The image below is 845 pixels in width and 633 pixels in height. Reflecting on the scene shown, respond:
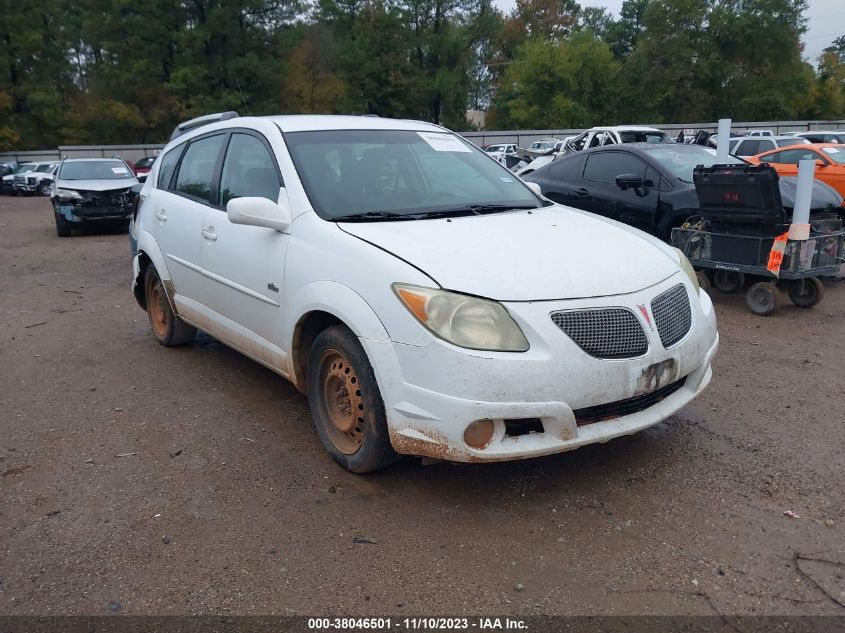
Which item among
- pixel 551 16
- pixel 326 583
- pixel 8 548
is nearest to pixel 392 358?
pixel 326 583

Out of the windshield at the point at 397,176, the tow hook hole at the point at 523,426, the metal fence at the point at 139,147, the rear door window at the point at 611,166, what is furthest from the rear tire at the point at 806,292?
the metal fence at the point at 139,147

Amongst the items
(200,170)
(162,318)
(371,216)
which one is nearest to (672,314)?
(371,216)

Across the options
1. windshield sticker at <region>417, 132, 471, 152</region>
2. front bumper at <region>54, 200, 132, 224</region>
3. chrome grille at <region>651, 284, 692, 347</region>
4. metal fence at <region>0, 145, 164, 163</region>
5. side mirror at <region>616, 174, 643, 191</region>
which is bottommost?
metal fence at <region>0, 145, 164, 163</region>

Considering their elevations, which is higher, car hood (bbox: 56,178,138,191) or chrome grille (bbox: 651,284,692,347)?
chrome grille (bbox: 651,284,692,347)

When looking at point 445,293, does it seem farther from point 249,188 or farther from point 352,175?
point 249,188

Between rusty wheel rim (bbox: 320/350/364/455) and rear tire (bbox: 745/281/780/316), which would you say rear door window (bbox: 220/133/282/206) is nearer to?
rusty wheel rim (bbox: 320/350/364/455)

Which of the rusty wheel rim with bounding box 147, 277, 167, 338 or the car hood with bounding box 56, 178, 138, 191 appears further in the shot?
the car hood with bounding box 56, 178, 138, 191

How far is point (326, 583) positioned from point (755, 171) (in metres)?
5.64

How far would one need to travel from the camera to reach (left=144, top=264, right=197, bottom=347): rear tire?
5914mm

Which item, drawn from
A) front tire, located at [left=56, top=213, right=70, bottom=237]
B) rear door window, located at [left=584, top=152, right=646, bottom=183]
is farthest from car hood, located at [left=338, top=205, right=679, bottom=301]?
front tire, located at [left=56, top=213, right=70, bottom=237]

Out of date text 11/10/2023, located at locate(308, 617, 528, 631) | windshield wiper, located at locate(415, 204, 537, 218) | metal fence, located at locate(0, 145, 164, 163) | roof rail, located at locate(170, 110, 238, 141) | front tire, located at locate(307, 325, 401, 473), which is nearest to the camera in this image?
date text 11/10/2023, located at locate(308, 617, 528, 631)

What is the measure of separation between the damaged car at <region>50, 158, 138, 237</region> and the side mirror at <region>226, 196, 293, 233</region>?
11331 mm

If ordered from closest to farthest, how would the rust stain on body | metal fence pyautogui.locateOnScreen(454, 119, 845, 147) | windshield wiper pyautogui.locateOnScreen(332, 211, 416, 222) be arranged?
the rust stain on body < windshield wiper pyautogui.locateOnScreen(332, 211, 416, 222) < metal fence pyautogui.locateOnScreen(454, 119, 845, 147)

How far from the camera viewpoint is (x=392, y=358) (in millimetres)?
3283
